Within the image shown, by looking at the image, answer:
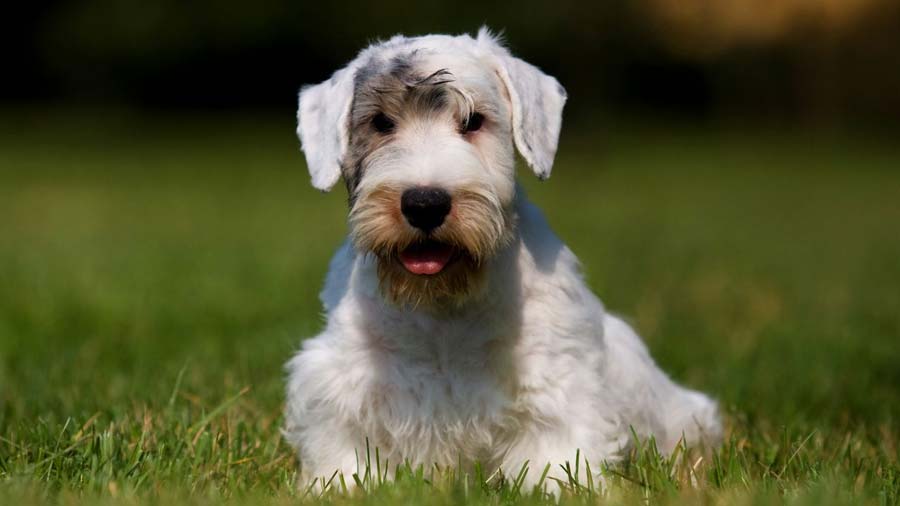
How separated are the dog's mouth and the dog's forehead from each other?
2.01 feet

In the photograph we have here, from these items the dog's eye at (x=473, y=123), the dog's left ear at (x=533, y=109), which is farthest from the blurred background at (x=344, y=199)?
the dog's eye at (x=473, y=123)

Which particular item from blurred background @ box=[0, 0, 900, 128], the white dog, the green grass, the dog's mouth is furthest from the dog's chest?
blurred background @ box=[0, 0, 900, 128]

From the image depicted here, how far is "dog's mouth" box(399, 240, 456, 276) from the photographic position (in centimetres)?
406

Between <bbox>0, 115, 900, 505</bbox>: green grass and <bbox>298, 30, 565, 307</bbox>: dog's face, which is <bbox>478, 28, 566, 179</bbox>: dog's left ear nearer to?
Result: <bbox>298, 30, 565, 307</bbox>: dog's face

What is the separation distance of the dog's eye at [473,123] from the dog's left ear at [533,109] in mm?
146

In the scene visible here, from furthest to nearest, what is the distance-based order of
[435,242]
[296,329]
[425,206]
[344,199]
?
[344,199]
[296,329]
[435,242]
[425,206]

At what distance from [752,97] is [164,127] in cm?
1710

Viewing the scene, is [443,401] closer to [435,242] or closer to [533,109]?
[435,242]

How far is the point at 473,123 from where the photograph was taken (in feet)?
13.9

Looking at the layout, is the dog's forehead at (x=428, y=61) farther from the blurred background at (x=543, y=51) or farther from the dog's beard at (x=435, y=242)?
the blurred background at (x=543, y=51)

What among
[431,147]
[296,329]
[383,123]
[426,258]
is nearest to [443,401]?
[426,258]

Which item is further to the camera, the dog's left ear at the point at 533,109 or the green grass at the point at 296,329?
the dog's left ear at the point at 533,109

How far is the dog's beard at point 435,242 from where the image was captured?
3934 millimetres

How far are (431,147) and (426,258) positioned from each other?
39 centimetres
